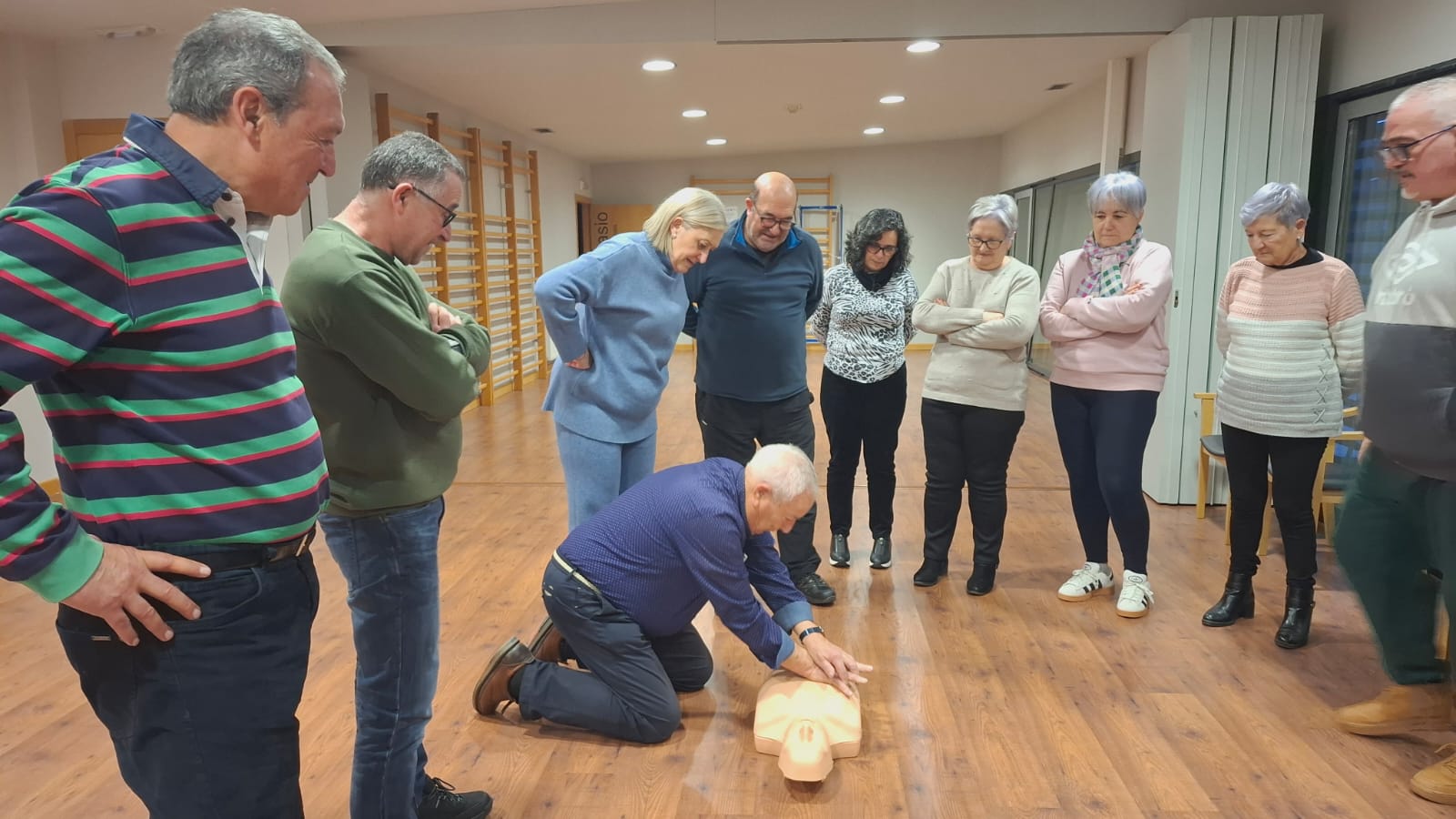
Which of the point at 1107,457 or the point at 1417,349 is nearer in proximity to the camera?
the point at 1417,349

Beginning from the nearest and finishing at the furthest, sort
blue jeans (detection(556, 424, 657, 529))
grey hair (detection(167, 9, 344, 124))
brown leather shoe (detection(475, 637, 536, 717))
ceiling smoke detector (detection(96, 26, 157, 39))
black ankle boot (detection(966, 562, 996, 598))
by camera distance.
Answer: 1. grey hair (detection(167, 9, 344, 124))
2. brown leather shoe (detection(475, 637, 536, 717))
3. blue jeans (detection(556, 424, 657, 529))
4. black ankle boot (detection(966, 562, 996, 598))
5. ceiling smoke detector (detection(96, 26, 157, 39))

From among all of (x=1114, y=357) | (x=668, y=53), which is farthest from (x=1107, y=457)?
(x=668, y=53)

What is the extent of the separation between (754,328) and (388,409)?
61.8 inches

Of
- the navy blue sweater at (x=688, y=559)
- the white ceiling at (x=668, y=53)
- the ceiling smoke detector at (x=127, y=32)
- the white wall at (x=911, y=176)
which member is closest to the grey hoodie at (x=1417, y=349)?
the navy blue sweater at (x=688, y=559)

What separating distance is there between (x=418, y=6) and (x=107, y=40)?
151 cm

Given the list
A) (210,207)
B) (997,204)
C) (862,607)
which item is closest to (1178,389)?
(997,204)

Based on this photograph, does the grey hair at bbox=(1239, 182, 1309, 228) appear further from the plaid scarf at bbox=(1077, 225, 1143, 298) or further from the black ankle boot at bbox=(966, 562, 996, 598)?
the black ankle boot at bbox=(966, 562, 996, 598)

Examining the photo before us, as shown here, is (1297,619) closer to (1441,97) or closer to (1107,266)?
(1107,266)

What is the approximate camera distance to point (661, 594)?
7.32 feet

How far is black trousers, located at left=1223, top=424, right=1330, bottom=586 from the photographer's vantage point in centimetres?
270

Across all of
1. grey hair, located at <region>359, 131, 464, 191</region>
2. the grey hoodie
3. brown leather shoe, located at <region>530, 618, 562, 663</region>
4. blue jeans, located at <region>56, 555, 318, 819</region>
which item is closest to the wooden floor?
brown leather shoe, located at <region>530, 618, 562, 663</region>

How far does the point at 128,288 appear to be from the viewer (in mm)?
952

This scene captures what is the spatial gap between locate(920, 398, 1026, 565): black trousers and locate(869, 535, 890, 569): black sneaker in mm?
269

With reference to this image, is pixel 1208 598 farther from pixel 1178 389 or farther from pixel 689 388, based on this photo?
pixel 689 388
